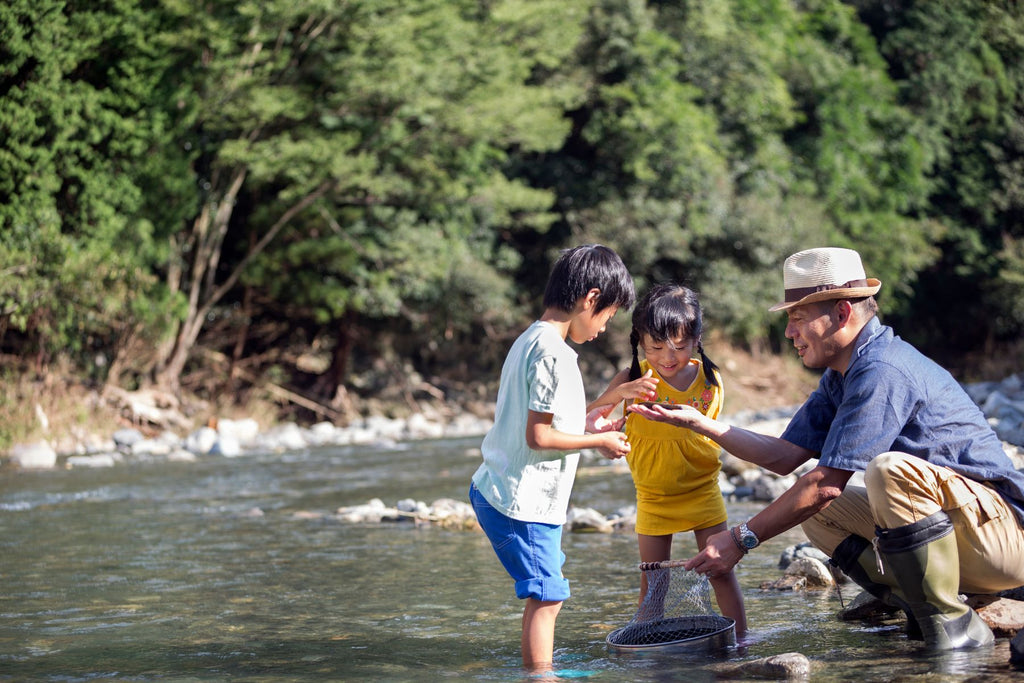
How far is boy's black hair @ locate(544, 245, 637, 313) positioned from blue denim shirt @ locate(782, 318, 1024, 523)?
76 centimetres

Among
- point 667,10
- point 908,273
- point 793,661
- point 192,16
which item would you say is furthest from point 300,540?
point 908,273

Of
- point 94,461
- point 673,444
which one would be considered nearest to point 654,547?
point 673,444

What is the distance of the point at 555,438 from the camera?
10.8ft

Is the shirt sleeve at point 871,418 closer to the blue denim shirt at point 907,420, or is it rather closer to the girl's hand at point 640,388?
the blue denim shirt at point 907,420

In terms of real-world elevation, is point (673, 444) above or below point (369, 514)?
above

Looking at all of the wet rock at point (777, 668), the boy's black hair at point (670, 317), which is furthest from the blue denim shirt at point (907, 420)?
the boy's black hair at point (670, 317)

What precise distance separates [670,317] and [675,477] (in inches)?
23.0

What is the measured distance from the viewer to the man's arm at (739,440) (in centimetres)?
348

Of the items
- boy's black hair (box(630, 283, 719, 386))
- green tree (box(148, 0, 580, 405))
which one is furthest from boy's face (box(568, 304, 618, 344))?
green tree (box(148, 0, 580, 405))

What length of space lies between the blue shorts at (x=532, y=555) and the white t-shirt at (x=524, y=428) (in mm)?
38

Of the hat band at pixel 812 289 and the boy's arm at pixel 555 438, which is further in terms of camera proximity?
the hat band at pixel 812 289

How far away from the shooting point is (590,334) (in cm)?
356

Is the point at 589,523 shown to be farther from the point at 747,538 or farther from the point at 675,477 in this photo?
the point at 747,538

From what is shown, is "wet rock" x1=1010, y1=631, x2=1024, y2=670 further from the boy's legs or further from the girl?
the boy's legs
